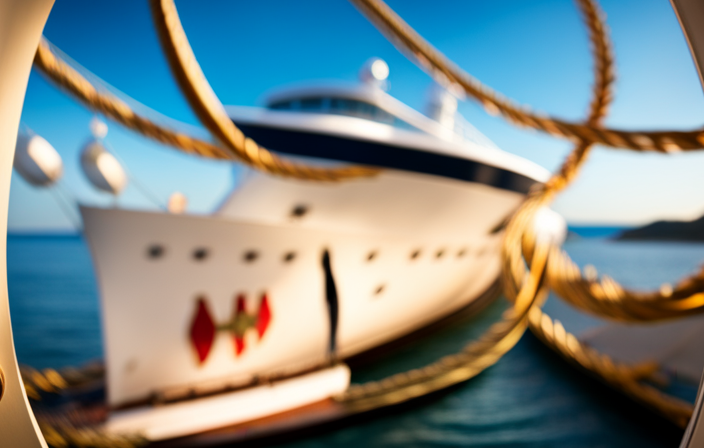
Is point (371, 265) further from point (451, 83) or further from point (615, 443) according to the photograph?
point (615, 443)

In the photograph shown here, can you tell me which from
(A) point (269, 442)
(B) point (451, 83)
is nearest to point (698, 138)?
(B) point (451, 83)

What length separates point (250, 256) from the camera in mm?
2158

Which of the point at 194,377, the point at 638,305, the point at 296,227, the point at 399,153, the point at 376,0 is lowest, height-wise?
the point at 194,377

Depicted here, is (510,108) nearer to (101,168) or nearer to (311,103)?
(101,168)

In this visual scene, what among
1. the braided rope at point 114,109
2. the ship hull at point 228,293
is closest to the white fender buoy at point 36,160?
the ship hull at point 228,293

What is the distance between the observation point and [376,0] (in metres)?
1.52

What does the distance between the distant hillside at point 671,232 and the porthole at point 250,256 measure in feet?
6.14

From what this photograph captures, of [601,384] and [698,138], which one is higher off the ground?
[698,138]

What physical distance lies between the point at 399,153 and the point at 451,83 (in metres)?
1.08

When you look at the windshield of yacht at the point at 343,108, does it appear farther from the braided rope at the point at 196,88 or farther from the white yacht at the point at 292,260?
the braided rope at the point at 196,88

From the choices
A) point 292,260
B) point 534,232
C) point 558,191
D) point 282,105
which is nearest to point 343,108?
point 282,105

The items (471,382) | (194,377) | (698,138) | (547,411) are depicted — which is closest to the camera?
(698,138)

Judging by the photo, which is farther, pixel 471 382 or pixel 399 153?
pixel 471 382

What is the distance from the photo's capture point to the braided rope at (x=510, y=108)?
0.77 meters
